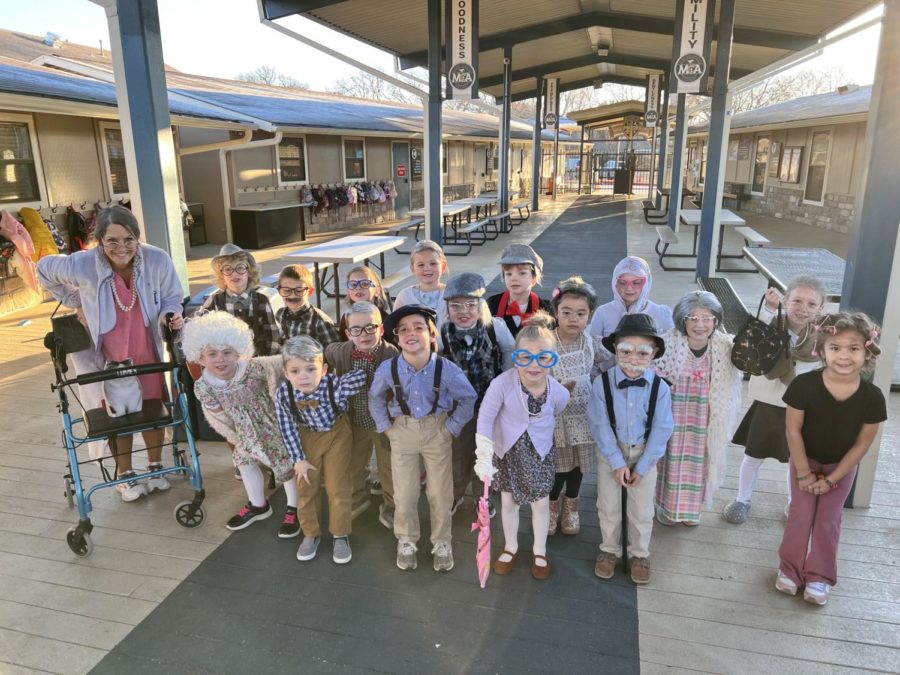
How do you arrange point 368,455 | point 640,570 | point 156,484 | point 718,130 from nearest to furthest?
point 640,570, point 368,455, point 156,484, point 718,130

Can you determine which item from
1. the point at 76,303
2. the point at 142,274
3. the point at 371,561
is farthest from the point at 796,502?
the point at 76,303

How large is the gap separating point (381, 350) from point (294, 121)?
34.0ft

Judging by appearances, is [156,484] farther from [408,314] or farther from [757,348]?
[757,348]

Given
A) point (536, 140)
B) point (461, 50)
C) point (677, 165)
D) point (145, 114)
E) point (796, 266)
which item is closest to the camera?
point (145, 114)

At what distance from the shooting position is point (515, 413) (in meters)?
2.79

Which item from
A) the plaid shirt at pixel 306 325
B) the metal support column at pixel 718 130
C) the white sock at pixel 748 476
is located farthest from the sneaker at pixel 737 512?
the metal support column at pixel 718 130

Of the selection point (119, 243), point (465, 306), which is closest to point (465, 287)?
point (465, 306)

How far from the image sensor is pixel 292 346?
290 centimetres

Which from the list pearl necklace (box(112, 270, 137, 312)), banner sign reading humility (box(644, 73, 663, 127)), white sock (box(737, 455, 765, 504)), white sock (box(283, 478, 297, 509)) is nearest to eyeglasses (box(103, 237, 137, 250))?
pearl necklace (box(112, 270, 137, 312))

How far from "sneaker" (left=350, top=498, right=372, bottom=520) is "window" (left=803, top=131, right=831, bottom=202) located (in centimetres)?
1667

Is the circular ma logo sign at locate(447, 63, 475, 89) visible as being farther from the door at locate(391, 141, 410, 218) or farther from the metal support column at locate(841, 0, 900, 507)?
the door at locate(391, 141, 410, 218)

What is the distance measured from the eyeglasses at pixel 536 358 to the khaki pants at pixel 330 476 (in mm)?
1015

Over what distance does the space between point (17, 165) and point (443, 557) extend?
853 cm

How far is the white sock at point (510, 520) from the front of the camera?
2951 millimetres
